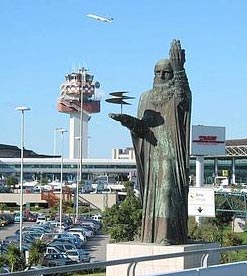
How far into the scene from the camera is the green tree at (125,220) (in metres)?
43.6

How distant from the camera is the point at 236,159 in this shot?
153 metres

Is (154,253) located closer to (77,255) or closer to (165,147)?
(165,147)

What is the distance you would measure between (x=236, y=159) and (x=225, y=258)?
139 meters

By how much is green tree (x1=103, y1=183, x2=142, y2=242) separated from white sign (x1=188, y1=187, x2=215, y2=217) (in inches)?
131

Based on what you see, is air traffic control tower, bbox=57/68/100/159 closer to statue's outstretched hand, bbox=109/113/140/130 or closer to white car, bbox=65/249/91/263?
white car, bbox=65/249/91/263

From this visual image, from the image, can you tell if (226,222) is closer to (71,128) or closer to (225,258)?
(225,258)

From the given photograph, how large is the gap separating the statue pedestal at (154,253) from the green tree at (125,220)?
96.9 feet

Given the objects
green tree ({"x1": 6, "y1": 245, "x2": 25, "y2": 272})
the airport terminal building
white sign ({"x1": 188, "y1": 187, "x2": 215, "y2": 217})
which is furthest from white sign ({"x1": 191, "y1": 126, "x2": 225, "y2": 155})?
the airport terminal building

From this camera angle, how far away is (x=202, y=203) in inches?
1638

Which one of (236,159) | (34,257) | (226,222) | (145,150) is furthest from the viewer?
(236,159)

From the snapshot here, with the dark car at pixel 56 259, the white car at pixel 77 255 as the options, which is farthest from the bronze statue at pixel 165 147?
the white car at pixel 77 255

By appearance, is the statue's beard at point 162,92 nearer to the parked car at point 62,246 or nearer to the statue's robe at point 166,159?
the statue's robe at point 166,159

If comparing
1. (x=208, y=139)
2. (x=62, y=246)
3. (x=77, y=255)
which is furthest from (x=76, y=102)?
(x=77, y=255)

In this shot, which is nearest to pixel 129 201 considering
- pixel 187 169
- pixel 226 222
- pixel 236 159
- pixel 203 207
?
pixel 203 207
